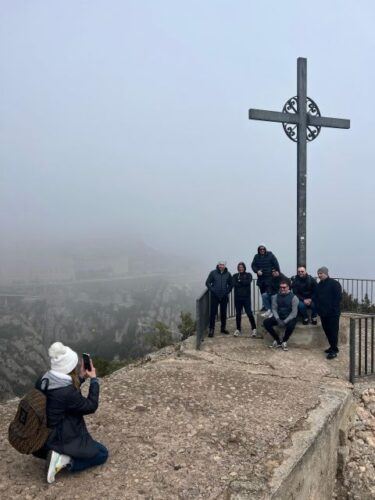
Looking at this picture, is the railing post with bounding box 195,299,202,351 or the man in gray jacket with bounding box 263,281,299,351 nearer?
the man in gray jacket with bounding box 263,281,299,351

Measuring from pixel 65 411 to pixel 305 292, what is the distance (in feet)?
19.5

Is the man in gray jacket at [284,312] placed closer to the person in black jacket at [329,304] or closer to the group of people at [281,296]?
the group of people at [281,296]

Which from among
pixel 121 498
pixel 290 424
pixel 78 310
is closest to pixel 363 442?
pixel 290 424

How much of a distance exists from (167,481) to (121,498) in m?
0.44

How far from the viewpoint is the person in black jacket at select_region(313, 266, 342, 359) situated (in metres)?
7.31

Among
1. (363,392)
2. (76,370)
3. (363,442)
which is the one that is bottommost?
(363,442)

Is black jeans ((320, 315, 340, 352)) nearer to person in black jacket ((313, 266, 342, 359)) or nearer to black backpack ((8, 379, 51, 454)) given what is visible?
person in black jacket ((313, 266, 342, 359))

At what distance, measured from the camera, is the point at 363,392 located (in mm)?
6043

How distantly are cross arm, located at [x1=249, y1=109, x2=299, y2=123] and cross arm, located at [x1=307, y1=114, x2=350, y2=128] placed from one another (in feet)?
1.33

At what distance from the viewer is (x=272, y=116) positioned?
347 inches

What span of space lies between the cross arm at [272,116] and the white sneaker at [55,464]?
7388mm

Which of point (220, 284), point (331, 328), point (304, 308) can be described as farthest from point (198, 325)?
point (331, 328)

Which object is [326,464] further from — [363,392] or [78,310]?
[78,310]

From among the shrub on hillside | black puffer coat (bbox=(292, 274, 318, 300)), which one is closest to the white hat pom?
black puffer coat (bbox=(292, 274, 318, 300))
